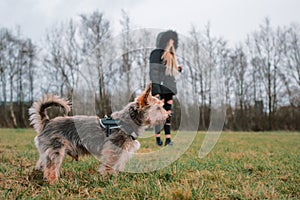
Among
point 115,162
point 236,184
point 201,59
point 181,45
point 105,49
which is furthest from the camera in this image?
point 181,45

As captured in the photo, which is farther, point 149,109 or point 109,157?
point 149,109

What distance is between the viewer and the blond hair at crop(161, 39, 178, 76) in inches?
294

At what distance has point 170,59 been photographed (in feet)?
24.7

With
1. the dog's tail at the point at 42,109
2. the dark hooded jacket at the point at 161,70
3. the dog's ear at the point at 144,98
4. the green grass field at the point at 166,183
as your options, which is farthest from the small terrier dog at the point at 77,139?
the dark hooded jacket at the point at 161,70

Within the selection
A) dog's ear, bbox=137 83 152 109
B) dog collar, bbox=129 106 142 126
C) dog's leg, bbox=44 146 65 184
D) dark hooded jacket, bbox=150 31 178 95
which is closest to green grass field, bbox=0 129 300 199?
dog's leg, bbox=44 146 65 184

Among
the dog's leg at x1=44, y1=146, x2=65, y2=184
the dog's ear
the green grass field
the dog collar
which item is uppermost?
the dog's ear

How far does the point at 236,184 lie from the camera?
12.3 ft

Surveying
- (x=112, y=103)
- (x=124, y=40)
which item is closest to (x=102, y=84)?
(x=112, y=103)

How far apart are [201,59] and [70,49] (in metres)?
30.0

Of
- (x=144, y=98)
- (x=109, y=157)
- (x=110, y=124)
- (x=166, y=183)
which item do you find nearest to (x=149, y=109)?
(x=144, y=98)

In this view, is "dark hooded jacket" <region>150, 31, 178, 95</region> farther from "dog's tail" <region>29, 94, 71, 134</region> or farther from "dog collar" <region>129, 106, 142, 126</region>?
"dog's tail" <region>29, 94, 71, 134</region>

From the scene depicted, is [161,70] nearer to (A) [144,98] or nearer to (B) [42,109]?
(A) [144,98]

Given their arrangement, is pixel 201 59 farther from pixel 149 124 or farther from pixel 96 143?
pixel 96 143

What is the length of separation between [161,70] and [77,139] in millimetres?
3795
